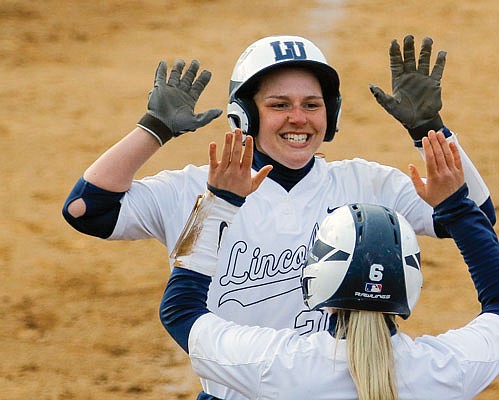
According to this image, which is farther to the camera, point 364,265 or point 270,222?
point 270,222

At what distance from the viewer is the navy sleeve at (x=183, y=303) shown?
296cm

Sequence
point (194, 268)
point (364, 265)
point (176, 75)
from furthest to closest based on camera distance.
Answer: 1. point (176, 75)
2. point (194, 268)
3. point (364, 265)

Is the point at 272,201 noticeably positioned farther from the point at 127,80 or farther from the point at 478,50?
the point at 478,50

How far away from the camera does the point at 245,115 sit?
4039 millimetres

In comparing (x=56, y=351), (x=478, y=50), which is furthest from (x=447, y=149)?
(x=478, y=50)

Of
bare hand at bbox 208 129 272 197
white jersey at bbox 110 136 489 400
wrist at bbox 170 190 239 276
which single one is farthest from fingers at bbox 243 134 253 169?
white jersey at bbox 110 136 489 400

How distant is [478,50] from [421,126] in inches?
301

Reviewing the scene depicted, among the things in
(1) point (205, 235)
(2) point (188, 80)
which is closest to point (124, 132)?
(2) point (188, 80)

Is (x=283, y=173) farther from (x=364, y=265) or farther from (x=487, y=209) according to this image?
(x=364, y=265)

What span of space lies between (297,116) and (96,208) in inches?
33.5

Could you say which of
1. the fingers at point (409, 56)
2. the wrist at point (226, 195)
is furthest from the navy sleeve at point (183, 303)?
the fingers at point (409, 56)

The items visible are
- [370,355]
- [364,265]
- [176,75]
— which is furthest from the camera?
[176,75]

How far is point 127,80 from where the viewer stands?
417 inches

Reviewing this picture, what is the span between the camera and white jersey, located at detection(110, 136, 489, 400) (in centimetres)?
382
